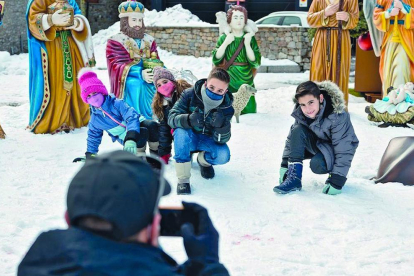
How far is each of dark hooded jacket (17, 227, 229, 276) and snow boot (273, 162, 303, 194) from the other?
8.93 ft

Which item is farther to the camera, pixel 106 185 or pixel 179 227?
pixel 179 227

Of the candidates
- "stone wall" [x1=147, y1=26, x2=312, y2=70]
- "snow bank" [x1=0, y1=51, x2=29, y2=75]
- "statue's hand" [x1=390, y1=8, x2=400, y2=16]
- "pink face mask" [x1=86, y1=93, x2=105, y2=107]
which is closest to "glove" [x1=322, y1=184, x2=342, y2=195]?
Answer: "pink face mask" [x1=86, y1=93, x2=105, y2=107]

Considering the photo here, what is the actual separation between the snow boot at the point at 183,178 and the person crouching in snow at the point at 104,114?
44 cm

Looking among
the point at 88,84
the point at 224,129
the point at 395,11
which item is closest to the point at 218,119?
the point at 224,129

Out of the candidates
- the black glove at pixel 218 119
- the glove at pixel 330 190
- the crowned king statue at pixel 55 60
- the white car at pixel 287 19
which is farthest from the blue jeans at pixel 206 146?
the white car at pixel 287 19

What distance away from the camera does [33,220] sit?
340 centimetres

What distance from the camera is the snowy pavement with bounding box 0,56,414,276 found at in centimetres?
289

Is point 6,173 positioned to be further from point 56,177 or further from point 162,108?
point 162,108

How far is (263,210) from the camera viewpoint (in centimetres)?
362

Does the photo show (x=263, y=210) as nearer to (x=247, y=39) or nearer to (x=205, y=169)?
(x=205, y=169)

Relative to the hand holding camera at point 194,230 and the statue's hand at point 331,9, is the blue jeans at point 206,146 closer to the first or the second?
the hand holding camera at point 194,230

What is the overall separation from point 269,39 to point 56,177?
28.9 feet

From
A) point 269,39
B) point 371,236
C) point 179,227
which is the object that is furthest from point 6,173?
point 269,39

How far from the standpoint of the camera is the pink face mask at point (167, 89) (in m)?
4.52
